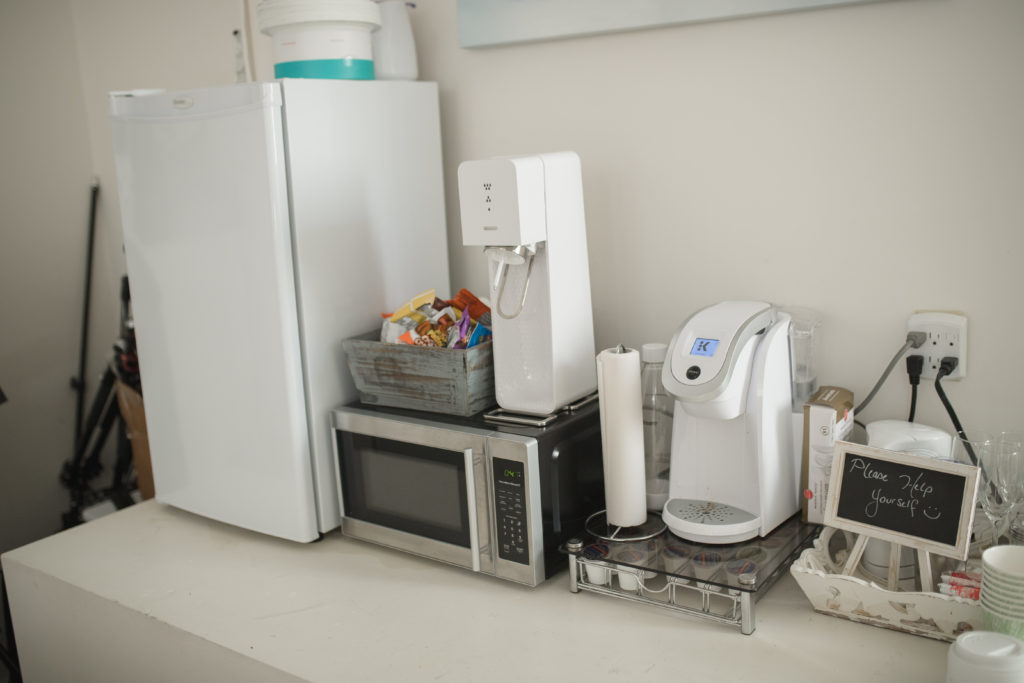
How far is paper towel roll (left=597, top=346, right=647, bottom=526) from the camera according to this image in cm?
133

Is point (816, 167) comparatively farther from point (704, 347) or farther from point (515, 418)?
point (515, 418)

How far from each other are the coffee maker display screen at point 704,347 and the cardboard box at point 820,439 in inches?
8.0

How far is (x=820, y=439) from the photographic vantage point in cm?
133

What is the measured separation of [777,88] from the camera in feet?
4.62

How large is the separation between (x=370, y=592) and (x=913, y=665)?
797mm

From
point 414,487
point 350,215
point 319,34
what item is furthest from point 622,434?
point 319,34

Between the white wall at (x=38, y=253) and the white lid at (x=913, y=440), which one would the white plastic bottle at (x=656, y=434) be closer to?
the white lid at (x=913, y=440)

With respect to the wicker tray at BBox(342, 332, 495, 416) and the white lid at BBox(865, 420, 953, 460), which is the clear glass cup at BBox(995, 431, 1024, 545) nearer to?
the white lid at BBox(865, 420, 953, 460)

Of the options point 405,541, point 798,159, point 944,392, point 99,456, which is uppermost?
point 798,159

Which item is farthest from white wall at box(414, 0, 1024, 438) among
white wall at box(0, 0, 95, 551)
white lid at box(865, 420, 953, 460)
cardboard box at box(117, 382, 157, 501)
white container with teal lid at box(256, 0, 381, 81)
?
white wall at box(0, 0, 95, 551)

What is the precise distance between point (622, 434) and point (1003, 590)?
54 centimetres

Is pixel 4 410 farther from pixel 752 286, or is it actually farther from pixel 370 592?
pixel 752 286

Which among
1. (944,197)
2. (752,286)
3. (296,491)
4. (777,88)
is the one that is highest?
(777,88)

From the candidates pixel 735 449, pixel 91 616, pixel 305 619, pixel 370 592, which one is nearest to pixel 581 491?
pixel 735 449
